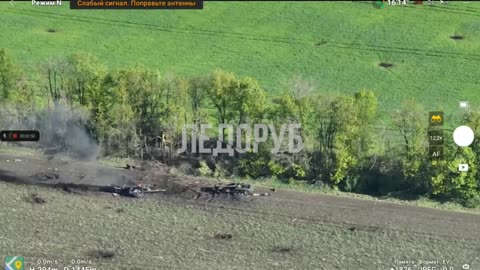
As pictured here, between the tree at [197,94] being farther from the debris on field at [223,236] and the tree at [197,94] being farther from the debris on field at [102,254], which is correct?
the debris on field at [102,254]

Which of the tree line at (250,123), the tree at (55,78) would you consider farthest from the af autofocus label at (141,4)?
the tree at (55,78)

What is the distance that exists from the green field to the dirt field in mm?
16722

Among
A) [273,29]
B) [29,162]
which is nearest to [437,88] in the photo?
[273,29]

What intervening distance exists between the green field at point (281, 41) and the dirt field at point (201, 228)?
16.7 meters

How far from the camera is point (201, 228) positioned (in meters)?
Answer: 45.8

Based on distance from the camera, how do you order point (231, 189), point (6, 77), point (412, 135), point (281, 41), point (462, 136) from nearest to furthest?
point (462, 136), point (412, 135), point (231, 189), point (6, 77), point (281, 41)

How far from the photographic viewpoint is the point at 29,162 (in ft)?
176

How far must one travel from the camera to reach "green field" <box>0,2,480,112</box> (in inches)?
2623

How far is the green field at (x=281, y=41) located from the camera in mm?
66625

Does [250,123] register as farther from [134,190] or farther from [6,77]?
[6,77]

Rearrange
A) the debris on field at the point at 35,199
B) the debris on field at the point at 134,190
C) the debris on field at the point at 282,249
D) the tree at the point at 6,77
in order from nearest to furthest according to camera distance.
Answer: the debris on field at the point at 282,249 → the debris on field at the point at 35,199 → the debris on field at the point at 134,190 → the tree at the point at 6,77

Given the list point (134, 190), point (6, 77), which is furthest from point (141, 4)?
point (6, 77)

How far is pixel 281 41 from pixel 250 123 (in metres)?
18.4

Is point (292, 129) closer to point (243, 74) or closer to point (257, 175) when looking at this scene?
point (257, 175)
